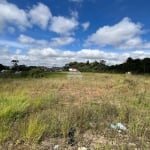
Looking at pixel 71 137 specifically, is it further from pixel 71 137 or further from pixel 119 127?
pixel 119 127

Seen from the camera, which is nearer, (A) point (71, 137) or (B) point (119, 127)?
(A) point (71, 137)

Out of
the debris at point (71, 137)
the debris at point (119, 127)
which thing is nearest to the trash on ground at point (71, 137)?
the debris at point (71, 137)

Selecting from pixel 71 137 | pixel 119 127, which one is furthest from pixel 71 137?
pixel 119 127

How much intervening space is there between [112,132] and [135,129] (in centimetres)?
45

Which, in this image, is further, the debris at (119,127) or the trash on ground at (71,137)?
the debris at (119,127)

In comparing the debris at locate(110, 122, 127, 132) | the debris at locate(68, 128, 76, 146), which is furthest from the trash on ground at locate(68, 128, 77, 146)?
the debris at locate(110, 122, 127, 132)

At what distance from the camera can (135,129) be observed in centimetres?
469

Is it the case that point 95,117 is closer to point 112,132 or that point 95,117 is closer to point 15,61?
point 112,132

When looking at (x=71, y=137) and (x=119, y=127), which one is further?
(x=119, y=127)

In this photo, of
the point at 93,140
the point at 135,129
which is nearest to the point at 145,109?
the point at 135,129

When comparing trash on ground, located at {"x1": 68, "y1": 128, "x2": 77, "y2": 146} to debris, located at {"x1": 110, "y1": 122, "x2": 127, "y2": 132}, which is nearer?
trash on ground, located at {"x1": 68, "y1": 128, "x2": 77, "y2": 146}

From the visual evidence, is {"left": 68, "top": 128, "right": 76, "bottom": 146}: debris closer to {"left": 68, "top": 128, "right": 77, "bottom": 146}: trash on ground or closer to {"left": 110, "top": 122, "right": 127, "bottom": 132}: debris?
{"left": 68, "top": 128, "right": 77, "bottom": 146}: trash on ground

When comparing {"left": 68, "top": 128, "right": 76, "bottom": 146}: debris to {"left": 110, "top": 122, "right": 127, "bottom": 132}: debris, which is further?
{"left": 110, "top": 122, "right": 127, "bottom": 132}: debris

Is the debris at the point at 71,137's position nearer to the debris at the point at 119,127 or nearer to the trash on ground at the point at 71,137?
the trash on ground at the point at 71,137
